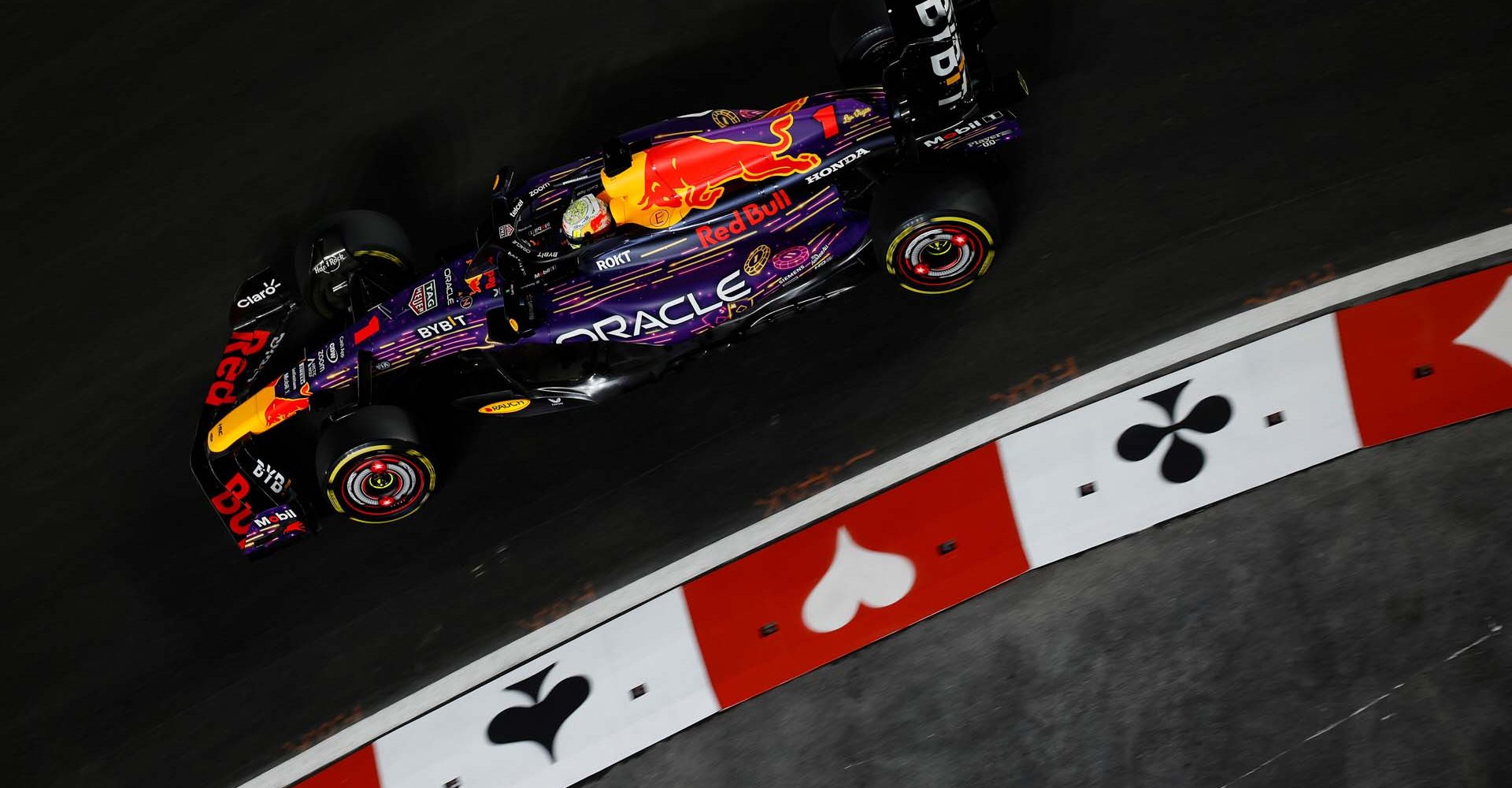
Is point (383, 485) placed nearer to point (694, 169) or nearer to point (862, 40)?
point (694, 169)

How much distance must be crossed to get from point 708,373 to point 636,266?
869 mm

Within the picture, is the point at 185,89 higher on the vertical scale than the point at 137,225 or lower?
higher

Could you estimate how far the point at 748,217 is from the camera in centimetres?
607

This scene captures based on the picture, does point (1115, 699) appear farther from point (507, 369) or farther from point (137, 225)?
point (137, 225)

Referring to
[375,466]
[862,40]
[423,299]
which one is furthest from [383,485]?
[862,40]

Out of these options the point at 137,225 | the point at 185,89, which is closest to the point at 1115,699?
the point at 137,225

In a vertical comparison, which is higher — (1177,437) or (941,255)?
(941,255)

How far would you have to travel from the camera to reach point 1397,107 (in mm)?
6371

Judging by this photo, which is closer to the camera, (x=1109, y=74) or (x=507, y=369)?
(x=507, y=369)

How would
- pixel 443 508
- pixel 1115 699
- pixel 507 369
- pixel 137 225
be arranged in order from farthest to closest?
pixel 137 225 → pixel 443 508 → pixel 507 369 → pixel 1115 699

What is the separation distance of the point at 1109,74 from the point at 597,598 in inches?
178

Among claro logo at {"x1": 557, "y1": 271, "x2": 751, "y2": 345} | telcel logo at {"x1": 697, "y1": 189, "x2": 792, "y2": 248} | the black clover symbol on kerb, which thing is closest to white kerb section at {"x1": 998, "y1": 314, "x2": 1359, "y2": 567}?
the black clover symbol on kerb

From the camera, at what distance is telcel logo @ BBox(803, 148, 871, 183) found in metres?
5.94

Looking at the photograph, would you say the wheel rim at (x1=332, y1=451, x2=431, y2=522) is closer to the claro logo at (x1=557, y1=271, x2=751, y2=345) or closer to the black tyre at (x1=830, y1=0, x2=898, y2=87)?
the claro logo at (x1=557, y1=271, x2=751, y2=345)
